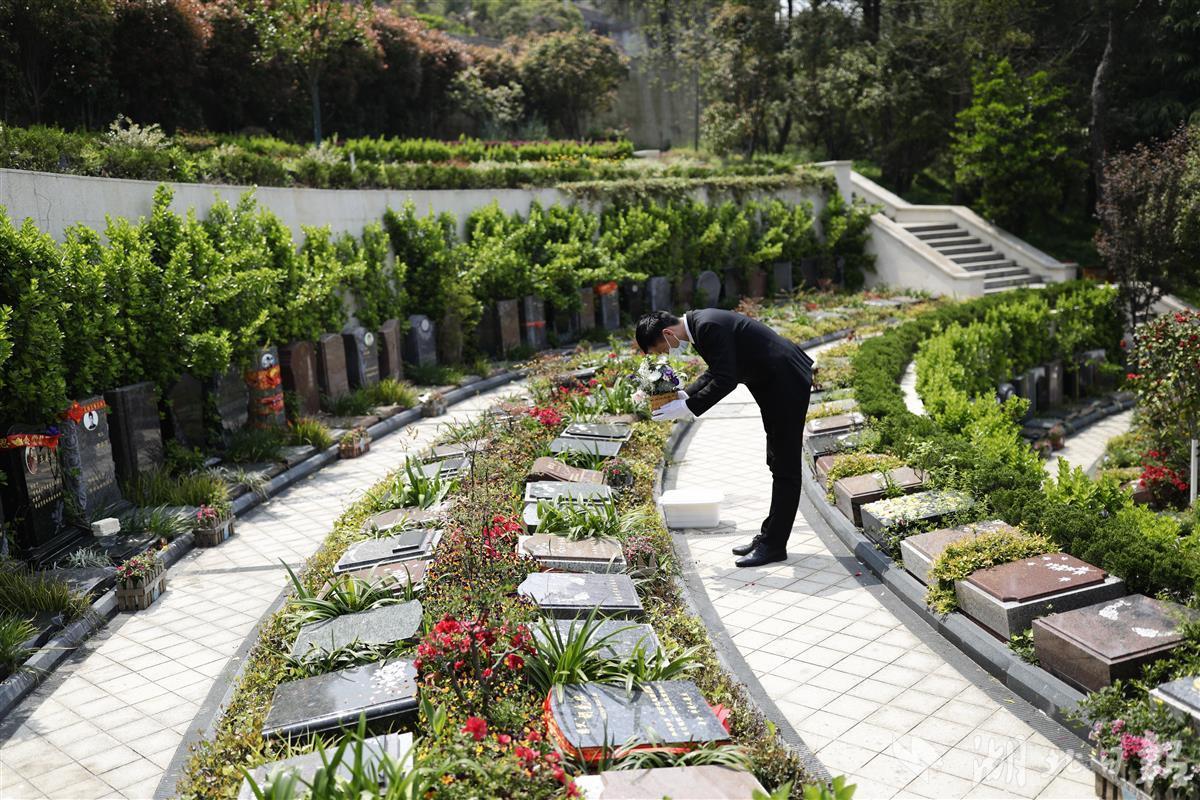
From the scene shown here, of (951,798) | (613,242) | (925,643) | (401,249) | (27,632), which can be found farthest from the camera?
(613,242)

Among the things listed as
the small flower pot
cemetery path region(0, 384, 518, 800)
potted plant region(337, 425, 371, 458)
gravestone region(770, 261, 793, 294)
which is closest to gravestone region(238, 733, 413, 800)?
cemetery path region(0, 384, 518, 800)

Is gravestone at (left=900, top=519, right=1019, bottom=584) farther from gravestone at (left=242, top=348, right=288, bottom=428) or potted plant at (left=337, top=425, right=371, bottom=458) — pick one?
gravestone at (left=242, top=348, right=288, bottom=428)

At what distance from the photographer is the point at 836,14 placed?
87.9 ft

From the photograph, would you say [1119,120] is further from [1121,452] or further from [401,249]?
[401,249]

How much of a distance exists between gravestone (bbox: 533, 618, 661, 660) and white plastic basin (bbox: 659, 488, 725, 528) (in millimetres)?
2491

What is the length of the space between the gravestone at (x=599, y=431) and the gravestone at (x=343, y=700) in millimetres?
4467

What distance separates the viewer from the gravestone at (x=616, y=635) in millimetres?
4821

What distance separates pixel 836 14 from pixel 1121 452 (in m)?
18.8

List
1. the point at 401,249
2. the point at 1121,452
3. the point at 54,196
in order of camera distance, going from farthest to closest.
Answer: the point at 401,249, the point at 1121,452, the point at 54,196

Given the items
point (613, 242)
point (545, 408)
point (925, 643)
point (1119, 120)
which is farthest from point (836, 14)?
point (925, 643)

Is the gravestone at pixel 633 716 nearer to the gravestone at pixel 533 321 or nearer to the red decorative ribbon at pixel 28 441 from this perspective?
the red decorative ribbon at pixel 28 441

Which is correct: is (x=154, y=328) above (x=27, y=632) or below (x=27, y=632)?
above

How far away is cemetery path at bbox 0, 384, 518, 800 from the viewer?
4.71 metres

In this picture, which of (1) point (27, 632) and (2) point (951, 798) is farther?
(1) point (27, 632)
